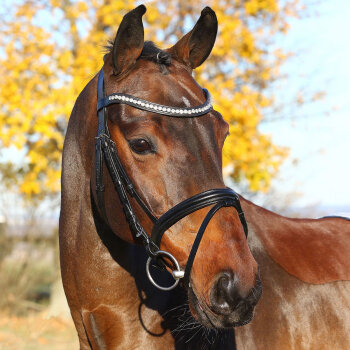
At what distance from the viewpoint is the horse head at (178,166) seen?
1887 mm

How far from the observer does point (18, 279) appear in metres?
10.4

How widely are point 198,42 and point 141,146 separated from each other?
2.55 ft

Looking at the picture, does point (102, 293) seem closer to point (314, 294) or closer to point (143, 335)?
point (143, 335)

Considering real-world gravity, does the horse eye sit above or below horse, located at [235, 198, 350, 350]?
above

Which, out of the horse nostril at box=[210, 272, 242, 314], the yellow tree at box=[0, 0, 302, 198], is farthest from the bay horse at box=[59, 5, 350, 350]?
the yellow tree at box=[0, 0, 302, 198]

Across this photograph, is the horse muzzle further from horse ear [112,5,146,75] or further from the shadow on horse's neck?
horse ear [112,5,146,75]

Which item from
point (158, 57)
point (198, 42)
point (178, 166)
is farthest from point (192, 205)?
point (198, 42)

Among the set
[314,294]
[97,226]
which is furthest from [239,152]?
Result: [97,226]

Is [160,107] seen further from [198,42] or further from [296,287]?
[296,287]

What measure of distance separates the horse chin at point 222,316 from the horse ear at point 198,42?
48.2 inches

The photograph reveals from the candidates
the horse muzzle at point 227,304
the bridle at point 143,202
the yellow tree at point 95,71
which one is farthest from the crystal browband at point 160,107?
the yellow tree at point 95,71

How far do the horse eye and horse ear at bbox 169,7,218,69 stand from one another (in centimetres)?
60

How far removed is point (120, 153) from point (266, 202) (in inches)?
340

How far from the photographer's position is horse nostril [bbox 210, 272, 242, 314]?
6.03ft
